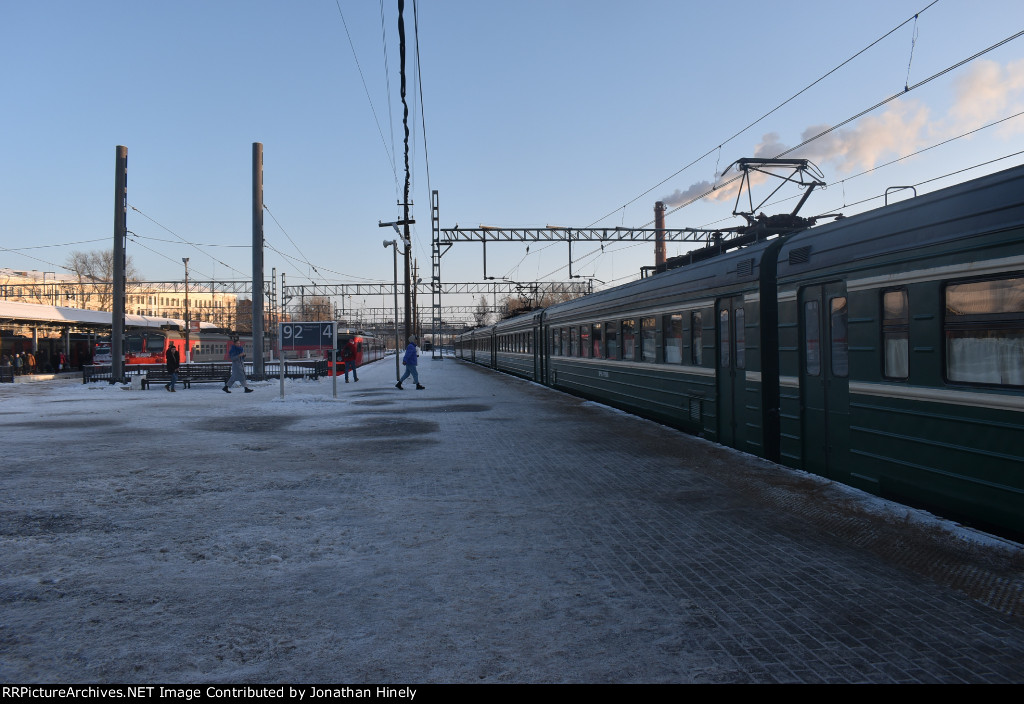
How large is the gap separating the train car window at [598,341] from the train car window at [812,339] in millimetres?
8979

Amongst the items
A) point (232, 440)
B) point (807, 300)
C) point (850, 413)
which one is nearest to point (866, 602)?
point (850, 413)

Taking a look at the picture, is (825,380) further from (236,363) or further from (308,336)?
(236,363)

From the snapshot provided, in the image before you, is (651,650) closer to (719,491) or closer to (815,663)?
(815,663)

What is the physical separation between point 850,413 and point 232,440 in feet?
30.5

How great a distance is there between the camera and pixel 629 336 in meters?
14.7

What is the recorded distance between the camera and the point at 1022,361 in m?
5.16

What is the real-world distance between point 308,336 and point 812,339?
18415mm

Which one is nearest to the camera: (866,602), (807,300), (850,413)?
(866,602)

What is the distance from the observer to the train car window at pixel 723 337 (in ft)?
32.9

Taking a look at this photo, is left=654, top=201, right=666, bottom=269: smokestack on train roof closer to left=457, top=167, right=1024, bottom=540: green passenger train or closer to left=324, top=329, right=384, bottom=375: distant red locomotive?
left=324, top=329, right=384, bottom=375: distant red locomotive

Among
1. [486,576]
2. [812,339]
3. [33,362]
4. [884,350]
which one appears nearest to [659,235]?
[812,339]

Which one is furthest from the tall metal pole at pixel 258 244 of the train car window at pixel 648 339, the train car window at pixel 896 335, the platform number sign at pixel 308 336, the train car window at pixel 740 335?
the train car window at pixel 896 335

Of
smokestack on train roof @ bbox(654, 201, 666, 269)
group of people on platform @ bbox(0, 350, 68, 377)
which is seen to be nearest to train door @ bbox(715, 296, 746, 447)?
smokestack on train roof @ bbox(654, 201, 666, 269)

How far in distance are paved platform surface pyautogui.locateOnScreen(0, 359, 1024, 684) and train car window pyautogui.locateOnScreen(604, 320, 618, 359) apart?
635 centimetres
